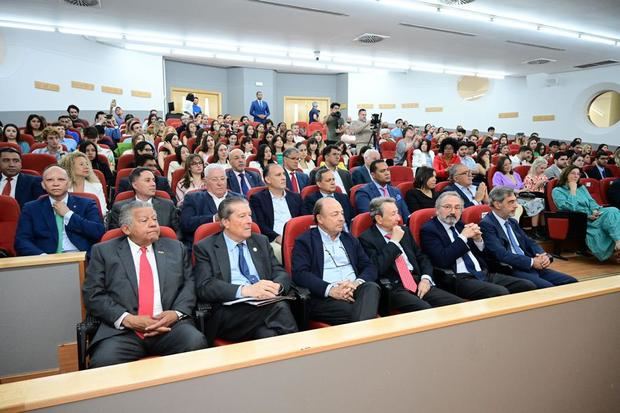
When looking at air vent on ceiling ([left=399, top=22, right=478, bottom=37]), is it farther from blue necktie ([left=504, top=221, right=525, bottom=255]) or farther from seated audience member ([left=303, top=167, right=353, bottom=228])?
blue necktie ([left=504, top=221, right=525, bottom=255])

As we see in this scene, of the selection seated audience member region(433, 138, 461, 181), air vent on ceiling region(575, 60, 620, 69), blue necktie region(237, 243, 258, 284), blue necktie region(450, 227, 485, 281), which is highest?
air vent on ceiling region(575, 60, 620, 69)

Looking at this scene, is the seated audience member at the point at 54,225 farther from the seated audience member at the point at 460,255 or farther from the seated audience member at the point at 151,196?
the seated audience member at the point at 460,255

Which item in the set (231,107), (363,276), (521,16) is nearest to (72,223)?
(363,276)

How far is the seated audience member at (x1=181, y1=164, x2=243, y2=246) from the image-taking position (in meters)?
3.10

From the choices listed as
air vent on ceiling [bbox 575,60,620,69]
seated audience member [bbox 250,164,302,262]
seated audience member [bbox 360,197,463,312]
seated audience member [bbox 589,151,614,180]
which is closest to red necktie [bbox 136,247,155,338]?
seated audience member [bbox 360,197,463,312]

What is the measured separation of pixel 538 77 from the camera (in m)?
12.7

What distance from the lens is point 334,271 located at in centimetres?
244

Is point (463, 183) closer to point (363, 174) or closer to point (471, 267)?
point (363, 174)

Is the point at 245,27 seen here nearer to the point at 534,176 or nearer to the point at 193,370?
the point at 534,176

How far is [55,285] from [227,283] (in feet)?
2.76

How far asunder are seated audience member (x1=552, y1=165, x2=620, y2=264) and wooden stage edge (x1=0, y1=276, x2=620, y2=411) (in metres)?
3.69

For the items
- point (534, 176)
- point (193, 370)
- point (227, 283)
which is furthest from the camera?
point (534, 176)

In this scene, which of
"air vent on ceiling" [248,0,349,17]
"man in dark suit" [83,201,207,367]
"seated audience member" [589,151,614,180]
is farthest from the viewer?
"seated audience member" [589,151,614,180]

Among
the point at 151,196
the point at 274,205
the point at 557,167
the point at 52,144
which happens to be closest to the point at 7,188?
the point at 151,196
